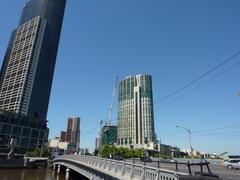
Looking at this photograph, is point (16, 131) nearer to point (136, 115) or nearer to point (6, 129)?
point (6, 129)

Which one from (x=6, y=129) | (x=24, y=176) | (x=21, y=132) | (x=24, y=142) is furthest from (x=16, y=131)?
(x=24, y=176)

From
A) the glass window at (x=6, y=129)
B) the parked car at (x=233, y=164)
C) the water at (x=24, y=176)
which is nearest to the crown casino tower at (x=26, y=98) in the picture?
the glass window at (x=6, y=129)

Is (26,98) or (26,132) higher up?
(26,98)

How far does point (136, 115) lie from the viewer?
178500mm

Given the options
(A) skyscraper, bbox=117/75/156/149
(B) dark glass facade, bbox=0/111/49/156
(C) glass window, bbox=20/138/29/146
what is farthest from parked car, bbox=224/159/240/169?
(C) glass window, bbox=20/138/29/146

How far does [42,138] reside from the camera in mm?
171875

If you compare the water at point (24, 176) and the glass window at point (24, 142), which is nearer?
the water at point (24, 176)

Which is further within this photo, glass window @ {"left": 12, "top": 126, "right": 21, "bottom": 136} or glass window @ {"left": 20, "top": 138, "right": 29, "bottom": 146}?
glass window @ {"left": 20, "top": 138, "right": 29, "bottom": 146}

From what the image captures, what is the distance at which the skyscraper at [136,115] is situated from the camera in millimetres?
174125

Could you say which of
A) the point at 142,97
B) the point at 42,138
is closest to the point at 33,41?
the point at 42,138

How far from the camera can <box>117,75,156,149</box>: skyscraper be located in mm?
174125

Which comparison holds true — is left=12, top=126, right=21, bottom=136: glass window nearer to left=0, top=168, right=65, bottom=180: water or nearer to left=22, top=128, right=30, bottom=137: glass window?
left=22, top=128, right=30, bottom=137: glass window

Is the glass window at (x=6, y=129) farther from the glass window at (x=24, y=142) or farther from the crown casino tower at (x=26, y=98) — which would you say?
the glass window at (x=24, y=142)

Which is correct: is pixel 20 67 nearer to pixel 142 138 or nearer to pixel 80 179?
pixel 142 138
